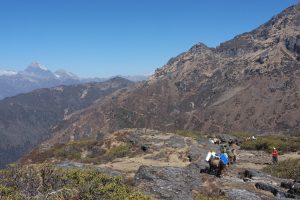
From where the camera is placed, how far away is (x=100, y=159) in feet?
157

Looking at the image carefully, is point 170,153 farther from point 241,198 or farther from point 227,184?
point 241,198

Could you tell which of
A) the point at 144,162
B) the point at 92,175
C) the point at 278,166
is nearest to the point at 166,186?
the point at 92,175

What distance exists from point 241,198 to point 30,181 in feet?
37.6

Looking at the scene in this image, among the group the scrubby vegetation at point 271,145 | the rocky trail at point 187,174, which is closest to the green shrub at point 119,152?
the rocky trail at point 187,174

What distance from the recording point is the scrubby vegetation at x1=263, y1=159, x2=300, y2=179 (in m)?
31.6

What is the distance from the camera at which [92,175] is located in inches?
750

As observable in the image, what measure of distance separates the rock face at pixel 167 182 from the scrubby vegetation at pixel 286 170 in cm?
808

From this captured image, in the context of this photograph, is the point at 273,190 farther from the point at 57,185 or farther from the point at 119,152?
the point at 119,152

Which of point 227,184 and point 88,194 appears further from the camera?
point 227,184

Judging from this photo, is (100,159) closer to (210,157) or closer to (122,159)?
(122,159)

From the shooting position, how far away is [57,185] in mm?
17547

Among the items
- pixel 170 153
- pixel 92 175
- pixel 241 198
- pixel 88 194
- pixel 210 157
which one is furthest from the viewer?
pixel 170 153

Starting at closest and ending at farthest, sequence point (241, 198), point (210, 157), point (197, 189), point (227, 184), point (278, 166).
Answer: point (241, 198)
point (197, 189)
point (227, 184)
point (210, 157)
point (278, 166)

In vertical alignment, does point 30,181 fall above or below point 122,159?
above
